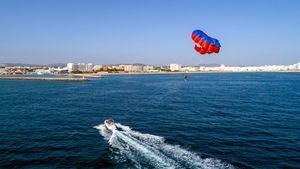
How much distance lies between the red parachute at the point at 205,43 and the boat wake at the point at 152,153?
20.3 metres

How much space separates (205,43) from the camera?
40094 millimetres

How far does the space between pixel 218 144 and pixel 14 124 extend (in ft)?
87.7

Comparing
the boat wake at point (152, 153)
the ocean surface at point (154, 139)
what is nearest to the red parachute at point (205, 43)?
the ocean surface at point (154, 139)

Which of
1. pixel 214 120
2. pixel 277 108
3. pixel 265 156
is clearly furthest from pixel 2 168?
pixel 277 108

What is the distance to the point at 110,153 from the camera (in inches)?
858

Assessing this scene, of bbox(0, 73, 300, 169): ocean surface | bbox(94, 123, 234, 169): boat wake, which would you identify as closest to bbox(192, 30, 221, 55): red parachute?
bbox(0, 73, 300, 169): ocean surface

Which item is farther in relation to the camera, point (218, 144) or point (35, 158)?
point (218, 144)

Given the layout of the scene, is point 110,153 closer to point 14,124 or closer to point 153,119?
point 153,119

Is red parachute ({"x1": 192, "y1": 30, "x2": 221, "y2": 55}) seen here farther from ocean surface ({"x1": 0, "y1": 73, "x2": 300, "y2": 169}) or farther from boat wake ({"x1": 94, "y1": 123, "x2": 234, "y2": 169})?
boat wake ({"x1": 94, "y1": 123, "x2": 234, "y2": 169})

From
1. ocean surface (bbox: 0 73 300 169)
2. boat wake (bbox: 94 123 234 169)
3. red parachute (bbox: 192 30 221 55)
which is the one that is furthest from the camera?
red parachute (bbox: 192 30 221 55)

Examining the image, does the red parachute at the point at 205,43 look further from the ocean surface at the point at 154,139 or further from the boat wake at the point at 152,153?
the boat wake at the point at 152,153

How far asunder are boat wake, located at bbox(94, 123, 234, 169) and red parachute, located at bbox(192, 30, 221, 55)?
66.6ft

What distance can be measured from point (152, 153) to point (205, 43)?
970 inches

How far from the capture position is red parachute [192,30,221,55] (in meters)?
40.2
